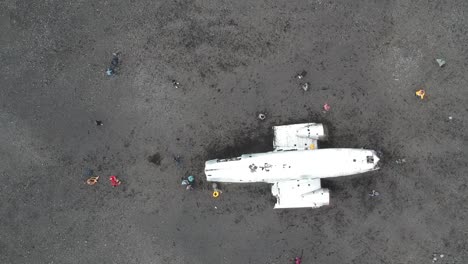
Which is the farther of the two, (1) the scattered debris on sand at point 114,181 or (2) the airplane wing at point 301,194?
(1) the scattered debris on sand at point 114,181

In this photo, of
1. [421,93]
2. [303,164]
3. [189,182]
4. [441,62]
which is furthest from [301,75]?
[189,182]

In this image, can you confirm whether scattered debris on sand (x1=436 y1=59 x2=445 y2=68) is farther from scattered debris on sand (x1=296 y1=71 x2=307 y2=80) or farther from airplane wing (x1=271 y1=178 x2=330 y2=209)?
airplane wing (x1=271 y1=178 x2=330 y2=209)

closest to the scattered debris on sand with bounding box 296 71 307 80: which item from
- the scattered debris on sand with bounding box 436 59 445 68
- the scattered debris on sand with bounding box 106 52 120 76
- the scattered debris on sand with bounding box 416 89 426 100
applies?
the scattered debris on sand with bounding box 416 89 426 100

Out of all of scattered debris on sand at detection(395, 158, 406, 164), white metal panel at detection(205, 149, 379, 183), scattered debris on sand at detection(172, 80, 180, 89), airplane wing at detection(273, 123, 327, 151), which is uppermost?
scattered debris on sand at detection(172, 80, 180, 89)

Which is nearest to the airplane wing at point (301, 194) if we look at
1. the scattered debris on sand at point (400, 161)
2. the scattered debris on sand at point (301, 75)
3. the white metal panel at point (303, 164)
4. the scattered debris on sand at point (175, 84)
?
the white metal panel at point (303, 164)

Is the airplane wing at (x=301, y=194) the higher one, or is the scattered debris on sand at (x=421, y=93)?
the scattered debris on sand at (x=421, y=93)

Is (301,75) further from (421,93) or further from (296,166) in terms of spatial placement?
(421,93)

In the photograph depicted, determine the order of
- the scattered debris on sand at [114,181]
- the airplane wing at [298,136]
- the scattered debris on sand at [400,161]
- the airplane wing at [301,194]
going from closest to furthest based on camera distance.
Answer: the airplane wing at [301,194] < the airplane wing at [298,136] < the scattered debris on sand at [400,161] < the scattered debris on sand at [114,181]

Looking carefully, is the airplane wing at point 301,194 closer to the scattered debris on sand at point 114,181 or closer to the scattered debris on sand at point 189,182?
the scattered debris on sand at point 189,182

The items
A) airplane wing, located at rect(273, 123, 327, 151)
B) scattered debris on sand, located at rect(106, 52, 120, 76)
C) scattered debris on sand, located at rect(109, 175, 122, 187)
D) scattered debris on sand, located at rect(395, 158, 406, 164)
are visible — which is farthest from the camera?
scattered debris on sand, located at rect(106, 52, 120, 76)
